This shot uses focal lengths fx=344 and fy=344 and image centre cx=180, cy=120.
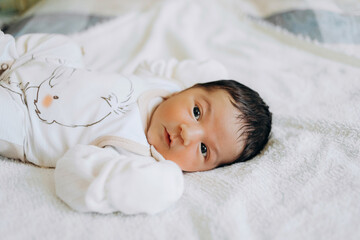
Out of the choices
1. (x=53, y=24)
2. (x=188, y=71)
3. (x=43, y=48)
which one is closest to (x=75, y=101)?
(x=43, y=48)

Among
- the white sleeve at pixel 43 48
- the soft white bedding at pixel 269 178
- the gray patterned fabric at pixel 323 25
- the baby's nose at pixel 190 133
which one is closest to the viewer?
the soft white bedding at pixel 269 178

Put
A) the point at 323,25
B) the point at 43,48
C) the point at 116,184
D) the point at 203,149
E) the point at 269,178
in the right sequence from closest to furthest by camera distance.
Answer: the point at 116,184 → the point at 269,178 → the point at 203,149 → the point at 43,48 → the point at 323,25

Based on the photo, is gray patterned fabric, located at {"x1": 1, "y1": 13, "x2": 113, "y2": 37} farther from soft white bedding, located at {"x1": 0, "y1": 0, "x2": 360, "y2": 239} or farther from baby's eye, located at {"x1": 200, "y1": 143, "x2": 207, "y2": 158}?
baby's eye, located at {"x1": 200, "y1": 143, "x2": 207, "y2": 158}

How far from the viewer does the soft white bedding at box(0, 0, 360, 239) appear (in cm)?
66

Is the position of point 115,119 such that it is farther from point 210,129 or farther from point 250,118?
point 250,118

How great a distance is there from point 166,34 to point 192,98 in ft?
2.13

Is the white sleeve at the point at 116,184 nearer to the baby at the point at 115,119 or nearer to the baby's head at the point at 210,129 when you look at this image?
the baby at the point at 115,119

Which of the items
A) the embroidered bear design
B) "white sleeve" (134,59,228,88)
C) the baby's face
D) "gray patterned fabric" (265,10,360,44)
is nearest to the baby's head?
the baby's face

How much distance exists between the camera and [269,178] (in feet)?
2.60

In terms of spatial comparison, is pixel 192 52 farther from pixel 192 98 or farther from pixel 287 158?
pixel 287 158

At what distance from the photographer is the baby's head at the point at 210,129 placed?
34.1 inches

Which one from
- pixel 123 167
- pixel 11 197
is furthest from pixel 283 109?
pixel 11 197

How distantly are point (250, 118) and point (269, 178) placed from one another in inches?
7.1

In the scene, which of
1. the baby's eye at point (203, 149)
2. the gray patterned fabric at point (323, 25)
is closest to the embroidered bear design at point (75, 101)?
the baby's eye at point (203, 149)
